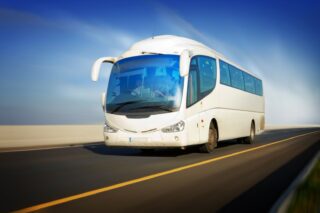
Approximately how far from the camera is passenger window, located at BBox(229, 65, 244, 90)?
707 inches

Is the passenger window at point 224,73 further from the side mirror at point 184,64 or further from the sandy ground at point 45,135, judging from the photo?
the sandy ground at point 45,135

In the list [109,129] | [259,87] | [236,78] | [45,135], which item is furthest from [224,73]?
[45,135]

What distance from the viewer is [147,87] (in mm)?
12555

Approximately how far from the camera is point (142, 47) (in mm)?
13500

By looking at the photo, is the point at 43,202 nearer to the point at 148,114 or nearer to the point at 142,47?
the point at 148,114

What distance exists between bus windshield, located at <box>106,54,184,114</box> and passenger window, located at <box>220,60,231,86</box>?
387 cm

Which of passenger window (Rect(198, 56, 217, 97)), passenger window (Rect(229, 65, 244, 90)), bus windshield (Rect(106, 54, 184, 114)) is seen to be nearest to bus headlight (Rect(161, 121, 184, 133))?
bus windshield (Rect(106, 54, 184, 114))

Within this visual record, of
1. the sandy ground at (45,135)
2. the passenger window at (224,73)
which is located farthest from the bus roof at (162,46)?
the sandy ground at (45,135)

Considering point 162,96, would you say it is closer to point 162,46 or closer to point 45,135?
point 162,46

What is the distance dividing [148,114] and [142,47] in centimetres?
242

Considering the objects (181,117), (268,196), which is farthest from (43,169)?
(268,196)

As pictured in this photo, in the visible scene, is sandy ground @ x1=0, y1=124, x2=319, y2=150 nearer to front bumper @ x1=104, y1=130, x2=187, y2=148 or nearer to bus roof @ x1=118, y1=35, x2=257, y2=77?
front bumper @ x1=104, y1=130, x2=187, y2=148

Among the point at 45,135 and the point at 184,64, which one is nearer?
the point at 184,64

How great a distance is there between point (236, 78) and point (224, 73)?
7.40ft
